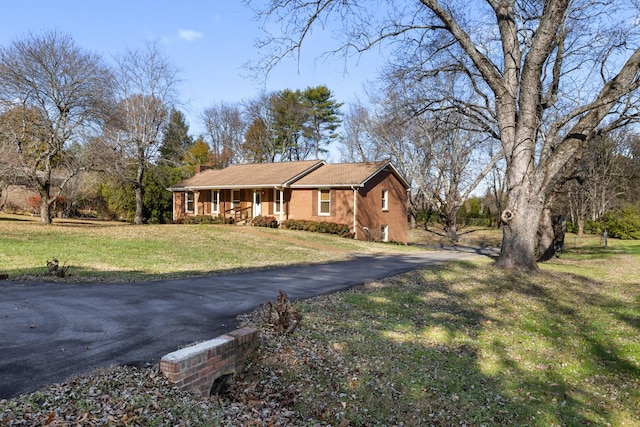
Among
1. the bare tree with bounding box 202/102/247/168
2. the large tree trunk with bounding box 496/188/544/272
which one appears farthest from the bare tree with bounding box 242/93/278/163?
the large tree trunk with bounding box 496/188/544/272

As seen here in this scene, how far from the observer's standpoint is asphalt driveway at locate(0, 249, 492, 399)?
468 cm

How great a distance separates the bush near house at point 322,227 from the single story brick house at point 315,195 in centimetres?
52

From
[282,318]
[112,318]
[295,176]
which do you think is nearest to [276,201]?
[295,176]

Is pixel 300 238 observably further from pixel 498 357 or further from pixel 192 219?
pixel 498 357

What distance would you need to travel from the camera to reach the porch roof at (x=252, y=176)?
28.7 meters

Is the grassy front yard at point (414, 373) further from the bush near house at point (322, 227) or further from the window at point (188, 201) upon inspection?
the window at point (188, 201)

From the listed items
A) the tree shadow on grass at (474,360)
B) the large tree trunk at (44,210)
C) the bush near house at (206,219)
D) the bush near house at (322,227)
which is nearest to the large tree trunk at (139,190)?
the bush near house at (206,219)

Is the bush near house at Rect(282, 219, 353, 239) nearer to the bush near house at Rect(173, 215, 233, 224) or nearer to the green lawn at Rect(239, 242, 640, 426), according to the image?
the bush near house at Rect(173, 215, 233, 224)

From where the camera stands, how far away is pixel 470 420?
4.93 m

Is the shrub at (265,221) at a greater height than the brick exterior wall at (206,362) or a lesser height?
greater

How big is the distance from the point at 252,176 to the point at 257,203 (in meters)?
2.17

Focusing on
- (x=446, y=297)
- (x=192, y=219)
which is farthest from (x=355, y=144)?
(x=446, y=297)

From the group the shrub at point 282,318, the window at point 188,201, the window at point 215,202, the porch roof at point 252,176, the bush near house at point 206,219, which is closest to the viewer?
the shrub at point 282,318

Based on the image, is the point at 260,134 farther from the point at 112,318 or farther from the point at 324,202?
the point at 112,318
